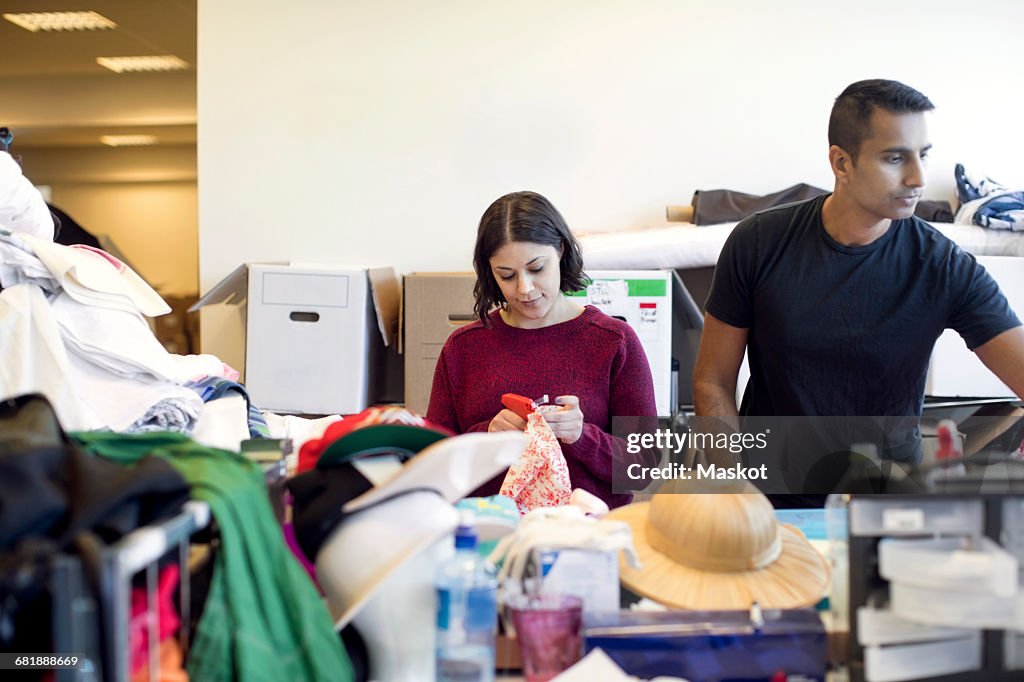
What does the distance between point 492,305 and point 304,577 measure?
47.3 inches

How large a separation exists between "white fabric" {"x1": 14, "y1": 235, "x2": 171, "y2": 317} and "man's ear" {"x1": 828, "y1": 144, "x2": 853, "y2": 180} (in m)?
1.37

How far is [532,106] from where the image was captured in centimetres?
376

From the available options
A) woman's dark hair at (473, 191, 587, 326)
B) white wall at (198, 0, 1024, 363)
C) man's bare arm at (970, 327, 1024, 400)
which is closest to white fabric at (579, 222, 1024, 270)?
white wall at (198, 0, 1024, 363)

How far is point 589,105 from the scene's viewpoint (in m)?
3.74

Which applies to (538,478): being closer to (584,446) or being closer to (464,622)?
(584,446)

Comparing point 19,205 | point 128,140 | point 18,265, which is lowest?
point 18,265

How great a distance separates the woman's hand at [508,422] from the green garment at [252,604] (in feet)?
2.60

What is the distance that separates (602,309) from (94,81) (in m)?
5.28

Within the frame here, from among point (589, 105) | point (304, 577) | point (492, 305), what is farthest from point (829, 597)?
point (589, 105)

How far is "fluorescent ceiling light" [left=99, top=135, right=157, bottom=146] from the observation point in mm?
7613

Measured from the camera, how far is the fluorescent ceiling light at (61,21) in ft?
17.5

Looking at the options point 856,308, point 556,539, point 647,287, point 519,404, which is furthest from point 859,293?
point 647,287

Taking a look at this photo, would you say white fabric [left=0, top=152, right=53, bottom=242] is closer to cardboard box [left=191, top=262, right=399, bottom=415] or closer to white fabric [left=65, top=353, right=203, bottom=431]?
white fabric [left=65, top=353, right=203, bottom=431]

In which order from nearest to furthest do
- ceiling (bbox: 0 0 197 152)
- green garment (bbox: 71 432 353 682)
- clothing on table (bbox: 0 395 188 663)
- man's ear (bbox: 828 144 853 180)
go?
clothing on table (bbox: 0 395 188 663) < green garment (bbox: 71 432 353 682) < man's ear (bbox: 828 144 853 180) < ceiling (bbox: 0 0 197 152)
